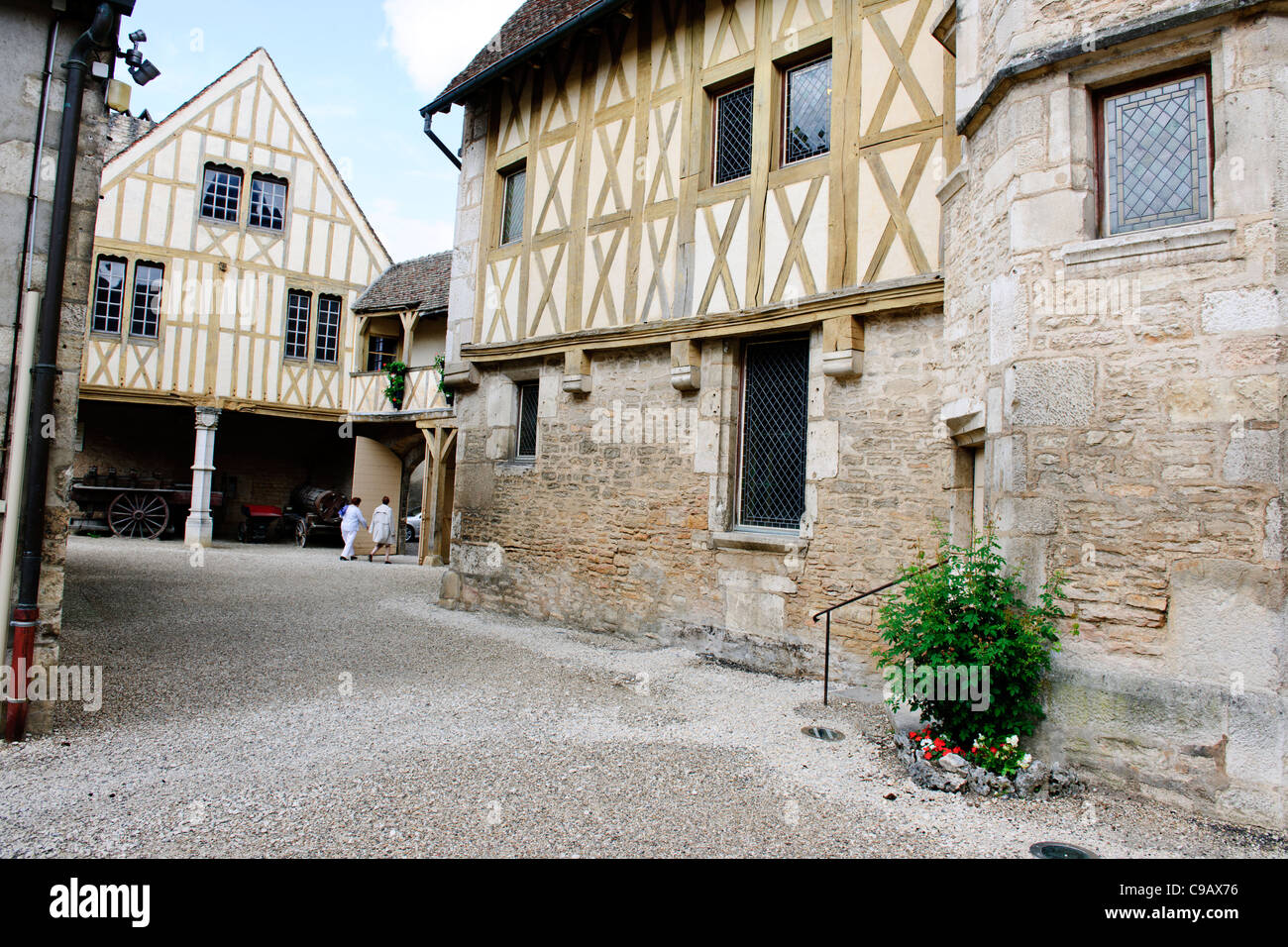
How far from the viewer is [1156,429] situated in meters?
3.62

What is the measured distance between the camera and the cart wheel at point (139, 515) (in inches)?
631

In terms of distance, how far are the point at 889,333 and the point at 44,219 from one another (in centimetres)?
522

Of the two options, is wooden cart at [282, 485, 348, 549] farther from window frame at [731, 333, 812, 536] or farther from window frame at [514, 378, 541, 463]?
window frame at [731, 333, 812, 536]

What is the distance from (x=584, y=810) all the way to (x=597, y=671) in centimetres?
269

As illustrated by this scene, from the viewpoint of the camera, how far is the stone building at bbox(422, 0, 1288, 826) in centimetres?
347

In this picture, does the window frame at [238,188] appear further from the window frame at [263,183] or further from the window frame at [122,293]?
the window frame at [122,293]

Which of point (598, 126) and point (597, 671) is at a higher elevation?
point (598, 126)

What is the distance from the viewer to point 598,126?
312 inches

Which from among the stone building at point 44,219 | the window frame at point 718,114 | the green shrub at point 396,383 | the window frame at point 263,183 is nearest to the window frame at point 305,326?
the window frame at point 263,183

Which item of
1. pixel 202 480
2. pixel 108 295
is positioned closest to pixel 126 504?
pixel 202 480

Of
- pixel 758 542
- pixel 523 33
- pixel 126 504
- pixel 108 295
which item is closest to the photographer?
pixel 758 542

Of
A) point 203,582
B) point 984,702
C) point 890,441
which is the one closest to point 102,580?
point 203,582

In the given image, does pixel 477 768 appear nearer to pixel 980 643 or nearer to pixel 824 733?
pixel 824 733
